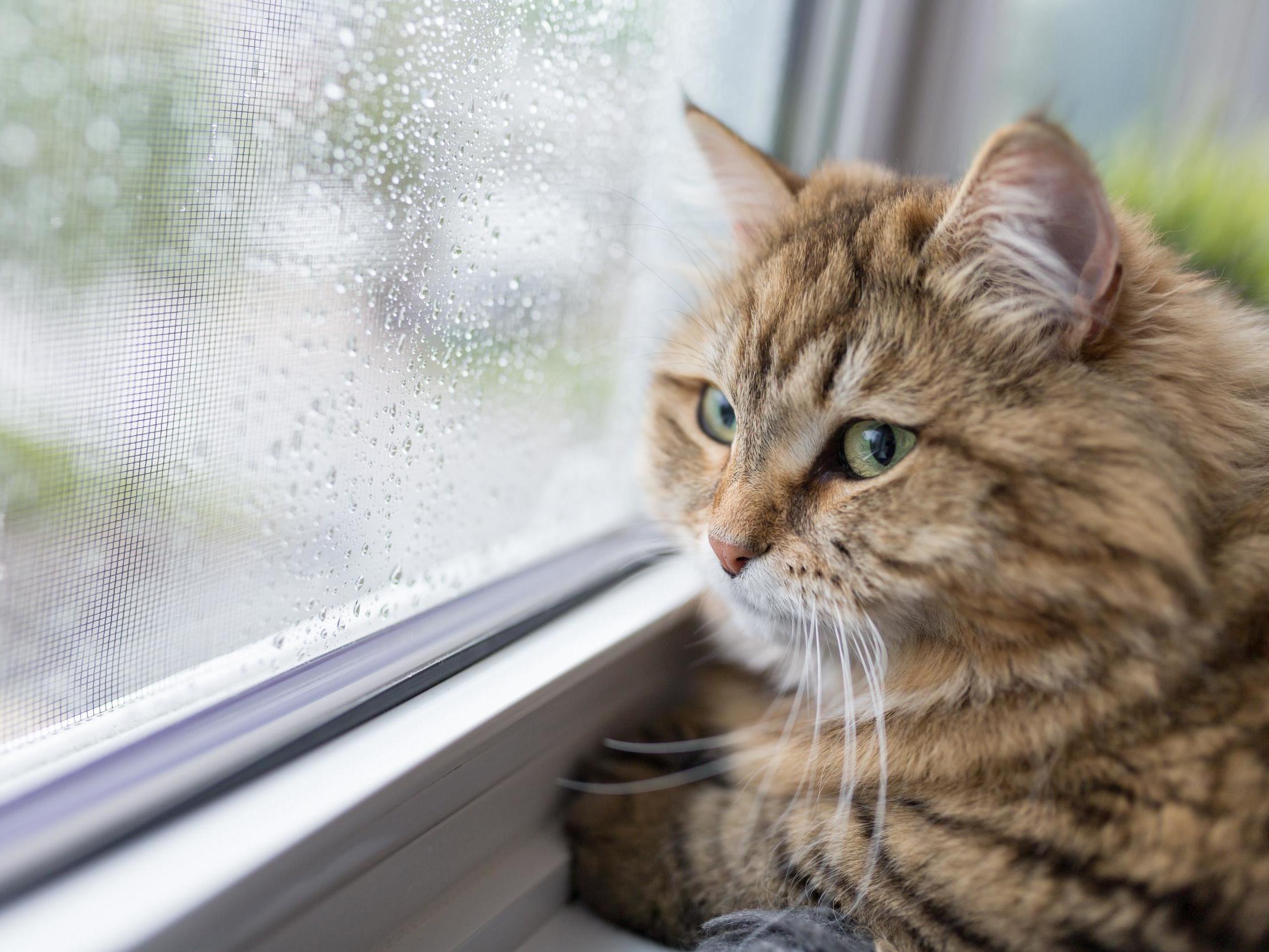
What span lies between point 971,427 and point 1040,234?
0.56 feet

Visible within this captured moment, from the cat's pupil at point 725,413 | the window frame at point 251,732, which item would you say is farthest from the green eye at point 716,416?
the window frame at point 251,732

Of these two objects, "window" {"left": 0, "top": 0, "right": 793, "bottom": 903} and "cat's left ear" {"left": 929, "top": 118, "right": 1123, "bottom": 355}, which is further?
"cat's left ear" {"left": 929, "top": 118, "right": 1123, "bottom": 355}

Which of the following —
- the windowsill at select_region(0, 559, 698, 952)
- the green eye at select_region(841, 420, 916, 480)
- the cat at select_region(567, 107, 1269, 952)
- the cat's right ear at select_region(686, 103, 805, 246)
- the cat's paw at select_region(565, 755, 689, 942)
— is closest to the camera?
the windowsill at select_region(0, 559, 698, 952)

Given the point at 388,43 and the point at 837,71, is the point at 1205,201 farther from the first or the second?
the point at 388,43

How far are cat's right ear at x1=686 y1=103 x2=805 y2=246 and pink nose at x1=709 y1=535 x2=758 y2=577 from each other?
1.32ft

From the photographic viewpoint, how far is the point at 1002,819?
2.43 feet

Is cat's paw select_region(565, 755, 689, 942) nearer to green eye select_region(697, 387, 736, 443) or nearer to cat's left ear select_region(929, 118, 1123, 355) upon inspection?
green eye select_region(697, 387, 736, 443)

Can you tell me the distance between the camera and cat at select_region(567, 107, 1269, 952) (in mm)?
698

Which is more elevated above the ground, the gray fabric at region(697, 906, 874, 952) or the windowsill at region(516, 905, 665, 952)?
the gray fabric at region(697, 906, 874, 952)

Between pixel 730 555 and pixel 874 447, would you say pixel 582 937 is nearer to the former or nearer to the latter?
pixel 730 555

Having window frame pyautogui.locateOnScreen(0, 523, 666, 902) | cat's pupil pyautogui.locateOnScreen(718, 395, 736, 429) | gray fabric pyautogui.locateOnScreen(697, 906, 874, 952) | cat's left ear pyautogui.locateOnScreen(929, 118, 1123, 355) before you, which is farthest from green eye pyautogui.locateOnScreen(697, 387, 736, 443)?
gray fabric pyautogui.locateOnScreen(697, 906, 874, 952)

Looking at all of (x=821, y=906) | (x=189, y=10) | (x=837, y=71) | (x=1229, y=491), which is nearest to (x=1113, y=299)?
(x=1229, y=491)

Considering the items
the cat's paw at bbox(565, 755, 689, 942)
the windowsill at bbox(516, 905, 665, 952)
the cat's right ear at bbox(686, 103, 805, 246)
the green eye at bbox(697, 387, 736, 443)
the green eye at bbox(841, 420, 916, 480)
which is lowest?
the windowsill at bbox(516, 905, 665, 952)

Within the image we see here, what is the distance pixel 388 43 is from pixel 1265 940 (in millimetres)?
968
